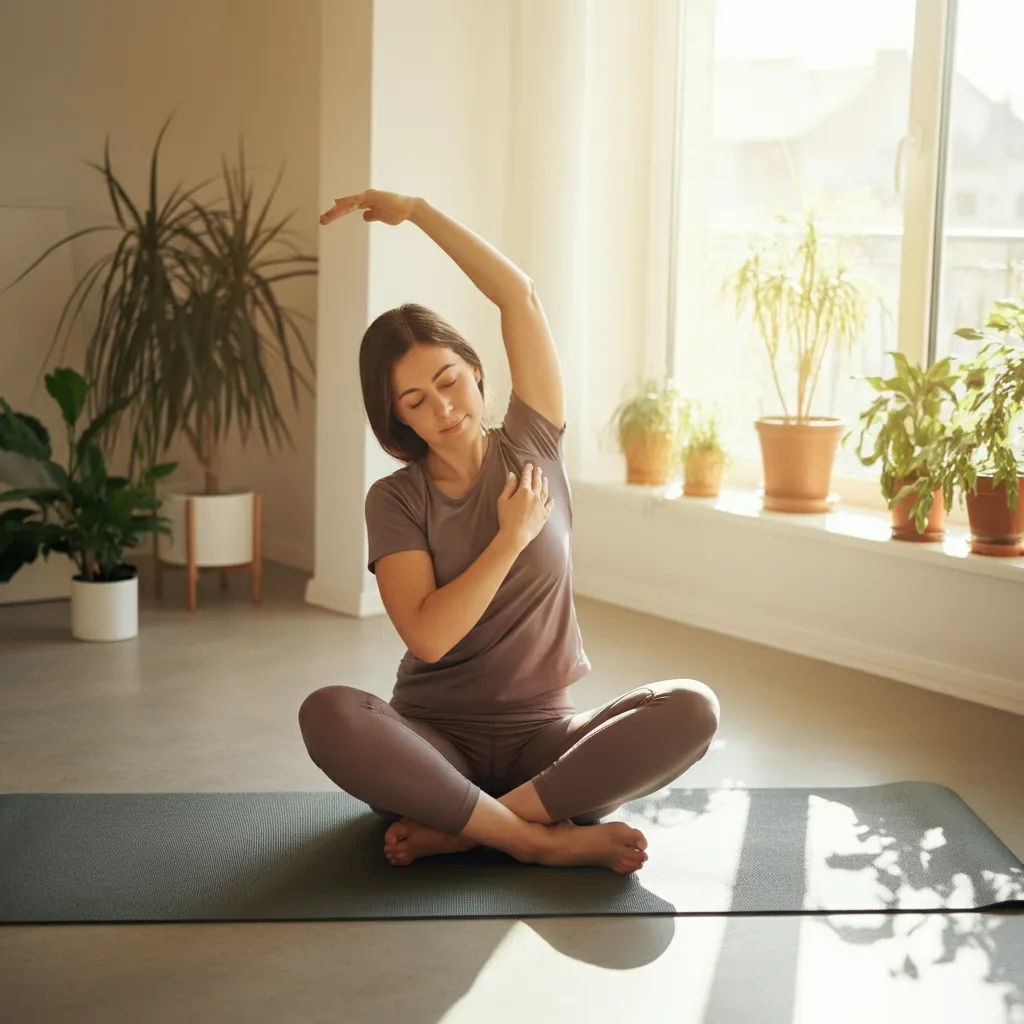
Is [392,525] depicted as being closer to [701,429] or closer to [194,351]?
[194,351]

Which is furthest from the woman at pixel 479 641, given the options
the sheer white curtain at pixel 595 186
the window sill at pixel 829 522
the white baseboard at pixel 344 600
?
the sheer white curtain at pixel 595 186

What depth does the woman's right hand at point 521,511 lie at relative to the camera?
2.36 metres

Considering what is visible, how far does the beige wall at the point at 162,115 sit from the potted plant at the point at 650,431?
1143mm

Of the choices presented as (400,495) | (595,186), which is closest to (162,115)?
(595,186)

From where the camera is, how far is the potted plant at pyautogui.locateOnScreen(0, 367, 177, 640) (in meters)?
3.86

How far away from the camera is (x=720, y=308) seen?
4.54 m

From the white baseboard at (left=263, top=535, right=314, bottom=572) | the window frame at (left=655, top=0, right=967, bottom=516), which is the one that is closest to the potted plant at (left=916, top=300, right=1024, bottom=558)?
the window frame at (left=655, top=0, right=967, bottom=516)

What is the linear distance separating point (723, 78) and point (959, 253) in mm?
1027

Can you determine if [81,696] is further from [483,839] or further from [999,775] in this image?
[999,775]

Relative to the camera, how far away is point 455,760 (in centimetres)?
247

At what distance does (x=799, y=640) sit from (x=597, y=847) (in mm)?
1681

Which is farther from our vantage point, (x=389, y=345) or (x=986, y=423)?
(x=986, y=423)

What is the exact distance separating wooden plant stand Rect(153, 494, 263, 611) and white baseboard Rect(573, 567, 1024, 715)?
1.00 meters

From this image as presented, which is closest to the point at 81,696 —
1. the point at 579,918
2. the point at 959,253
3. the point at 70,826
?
the point at 70,826
